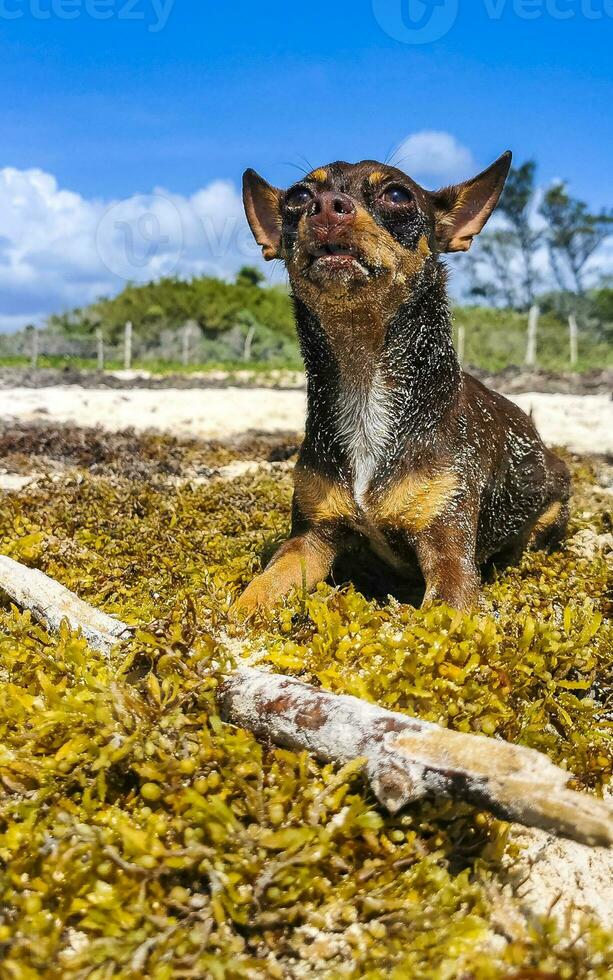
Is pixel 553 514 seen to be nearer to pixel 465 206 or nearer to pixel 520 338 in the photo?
pixel 465 206

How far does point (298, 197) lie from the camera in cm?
417

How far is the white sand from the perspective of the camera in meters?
11.5

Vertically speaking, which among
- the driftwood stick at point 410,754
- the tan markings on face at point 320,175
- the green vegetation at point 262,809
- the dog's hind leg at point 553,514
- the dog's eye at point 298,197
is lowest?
the green vegetation at point 262,809

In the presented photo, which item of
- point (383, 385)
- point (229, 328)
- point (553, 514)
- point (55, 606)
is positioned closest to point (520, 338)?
point (229, 328)

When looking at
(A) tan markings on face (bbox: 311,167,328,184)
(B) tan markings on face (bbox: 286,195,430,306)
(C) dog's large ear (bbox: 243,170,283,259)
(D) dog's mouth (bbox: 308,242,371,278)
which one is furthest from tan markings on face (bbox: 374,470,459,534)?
(C) dog's large ear (bbox: 243,170,283,259)

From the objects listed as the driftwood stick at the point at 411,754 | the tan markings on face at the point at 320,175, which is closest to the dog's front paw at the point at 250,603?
the driftwood stick at the point at 411,754

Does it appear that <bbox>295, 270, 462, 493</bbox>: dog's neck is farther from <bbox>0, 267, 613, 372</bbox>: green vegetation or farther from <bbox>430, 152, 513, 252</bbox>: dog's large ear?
<bbox>0, 267, 613, 372</bbox>: green vegetation

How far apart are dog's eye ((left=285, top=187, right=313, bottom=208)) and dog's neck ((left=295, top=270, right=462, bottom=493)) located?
47 cm

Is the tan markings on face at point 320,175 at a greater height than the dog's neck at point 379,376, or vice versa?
the tan markings on face at point 320,175

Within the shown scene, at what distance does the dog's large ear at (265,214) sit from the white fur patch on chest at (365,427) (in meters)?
1.02

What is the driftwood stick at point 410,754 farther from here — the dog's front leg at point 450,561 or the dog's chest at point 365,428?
the dog's chest at point 365,428

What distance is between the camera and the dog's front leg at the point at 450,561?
12.6 feet

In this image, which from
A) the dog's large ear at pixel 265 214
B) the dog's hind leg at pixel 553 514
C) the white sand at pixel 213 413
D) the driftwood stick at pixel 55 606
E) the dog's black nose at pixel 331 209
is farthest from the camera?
the white sand at pixel 213 413

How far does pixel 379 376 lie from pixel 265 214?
124 cm
